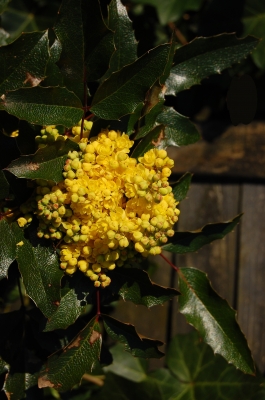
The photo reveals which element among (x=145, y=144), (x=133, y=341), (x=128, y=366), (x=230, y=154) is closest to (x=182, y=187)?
(x=145, y=144)

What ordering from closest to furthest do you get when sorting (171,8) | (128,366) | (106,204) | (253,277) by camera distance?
(106,204) → (171,8) → (128,366) → (253,277)

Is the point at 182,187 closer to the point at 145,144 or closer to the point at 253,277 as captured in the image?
the point at 145,144

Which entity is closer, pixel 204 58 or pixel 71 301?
pixel 71 301

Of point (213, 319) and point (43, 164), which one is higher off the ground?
point (43, 164)

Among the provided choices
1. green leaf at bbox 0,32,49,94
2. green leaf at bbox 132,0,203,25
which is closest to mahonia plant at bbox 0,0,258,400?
green leaf at bbox 0,32,49,94

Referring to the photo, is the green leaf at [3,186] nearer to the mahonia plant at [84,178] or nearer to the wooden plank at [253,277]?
the mahonia plant at [84,178]

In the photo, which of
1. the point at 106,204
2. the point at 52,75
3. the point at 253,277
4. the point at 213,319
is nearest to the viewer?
the point at 106,204

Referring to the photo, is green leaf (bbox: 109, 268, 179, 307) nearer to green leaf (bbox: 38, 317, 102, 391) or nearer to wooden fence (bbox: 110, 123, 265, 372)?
green leaf (bbox: 38, 317, 102, 391)
